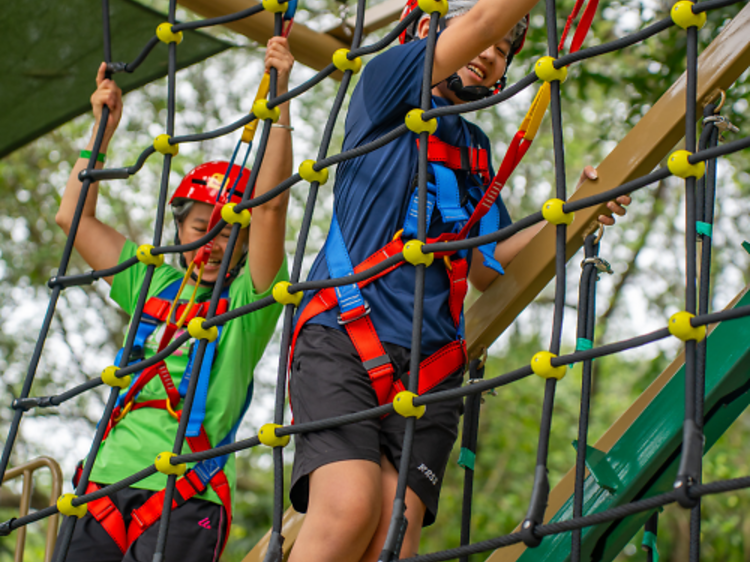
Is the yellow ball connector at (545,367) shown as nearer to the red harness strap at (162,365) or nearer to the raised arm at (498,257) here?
the raised arm at (498,257)

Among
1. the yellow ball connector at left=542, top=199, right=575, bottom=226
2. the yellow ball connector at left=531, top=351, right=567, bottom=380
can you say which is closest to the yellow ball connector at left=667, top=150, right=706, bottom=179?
the yellow ball connector at left=542, top=199, right=575, bottom=226

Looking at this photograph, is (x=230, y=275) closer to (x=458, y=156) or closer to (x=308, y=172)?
(x=308, y=172)

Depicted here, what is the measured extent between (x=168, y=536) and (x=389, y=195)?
812mm

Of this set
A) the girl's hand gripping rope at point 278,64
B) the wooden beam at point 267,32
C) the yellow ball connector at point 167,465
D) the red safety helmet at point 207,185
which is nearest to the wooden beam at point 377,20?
the wooden beam at point 267,32

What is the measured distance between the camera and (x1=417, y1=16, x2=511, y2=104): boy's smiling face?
1489 mm

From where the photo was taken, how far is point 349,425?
119cm

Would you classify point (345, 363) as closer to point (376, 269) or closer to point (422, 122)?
point (376, 269)

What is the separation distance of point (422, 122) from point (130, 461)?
95 centimetres

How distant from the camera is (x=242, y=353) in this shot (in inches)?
68.4

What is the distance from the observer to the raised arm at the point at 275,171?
1536 mm

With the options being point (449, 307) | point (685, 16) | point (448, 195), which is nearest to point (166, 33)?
point (448, 195)

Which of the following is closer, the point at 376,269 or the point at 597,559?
the point at 376,269

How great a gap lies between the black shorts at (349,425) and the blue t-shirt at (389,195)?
0.04m

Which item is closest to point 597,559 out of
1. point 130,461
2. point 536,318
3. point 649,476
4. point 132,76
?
point 649,476
